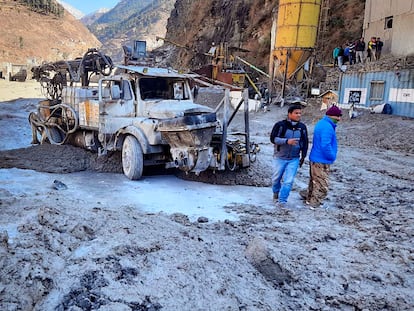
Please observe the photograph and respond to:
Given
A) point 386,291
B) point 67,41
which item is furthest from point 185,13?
point 386,291

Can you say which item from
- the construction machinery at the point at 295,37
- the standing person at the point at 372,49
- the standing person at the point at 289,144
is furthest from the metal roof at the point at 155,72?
the construction machinery at the point at 295,37

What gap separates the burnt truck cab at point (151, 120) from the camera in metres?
6.70

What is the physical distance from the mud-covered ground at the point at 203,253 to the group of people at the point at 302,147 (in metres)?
0.41

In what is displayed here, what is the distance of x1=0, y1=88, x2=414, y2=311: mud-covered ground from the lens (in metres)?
3.15

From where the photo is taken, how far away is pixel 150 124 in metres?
7.24

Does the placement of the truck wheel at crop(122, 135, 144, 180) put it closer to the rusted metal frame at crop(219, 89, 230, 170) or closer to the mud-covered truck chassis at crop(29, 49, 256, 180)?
the mud-covered truck chassis at crop(29, 49, 256, 180)

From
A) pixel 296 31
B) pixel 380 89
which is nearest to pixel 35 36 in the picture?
pixel 296 31

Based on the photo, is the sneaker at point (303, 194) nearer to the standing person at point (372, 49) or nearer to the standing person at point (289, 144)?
the standing person at point (289, 144)

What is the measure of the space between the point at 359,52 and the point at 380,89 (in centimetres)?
468

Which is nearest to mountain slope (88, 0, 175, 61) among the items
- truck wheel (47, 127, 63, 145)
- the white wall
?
the white wall

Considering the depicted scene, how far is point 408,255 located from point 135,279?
286 centimetres

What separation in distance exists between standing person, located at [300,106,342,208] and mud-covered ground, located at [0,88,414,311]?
11.7 inches

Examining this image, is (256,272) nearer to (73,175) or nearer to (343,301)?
(343,301)

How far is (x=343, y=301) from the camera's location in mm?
3230
